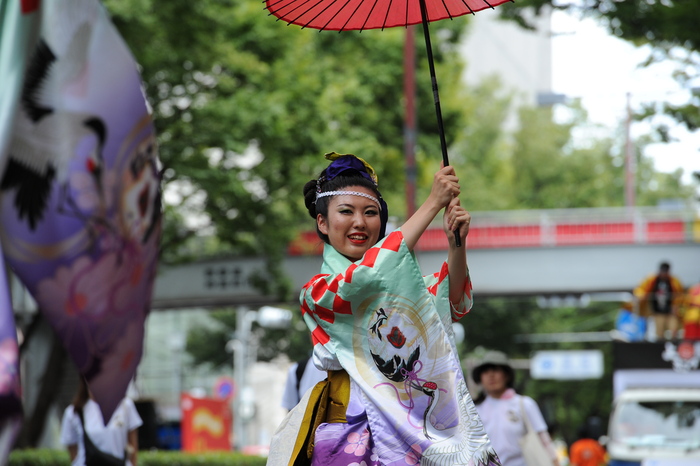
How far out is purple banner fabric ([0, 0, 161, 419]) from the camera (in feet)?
13.4

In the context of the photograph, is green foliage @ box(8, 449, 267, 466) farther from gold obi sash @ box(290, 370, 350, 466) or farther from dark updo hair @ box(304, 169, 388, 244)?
gold obi sash @ box(290, 370, 350, 466)

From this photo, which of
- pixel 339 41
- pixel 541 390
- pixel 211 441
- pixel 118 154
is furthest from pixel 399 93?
pixel 541 390

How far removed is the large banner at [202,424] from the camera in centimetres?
1884

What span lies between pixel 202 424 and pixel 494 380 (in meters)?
12.4

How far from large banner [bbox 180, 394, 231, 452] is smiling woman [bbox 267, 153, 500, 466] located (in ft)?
51.0

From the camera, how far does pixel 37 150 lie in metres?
4.17

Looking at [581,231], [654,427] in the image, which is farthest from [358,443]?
[581,231]

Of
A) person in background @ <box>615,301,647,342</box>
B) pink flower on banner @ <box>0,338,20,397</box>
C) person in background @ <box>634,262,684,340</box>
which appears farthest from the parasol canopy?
person in background @ <box>615,301,647,342</box>

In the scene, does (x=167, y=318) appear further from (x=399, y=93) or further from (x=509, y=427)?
(x=509, y=427)

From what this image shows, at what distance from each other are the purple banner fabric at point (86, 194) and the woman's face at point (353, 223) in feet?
3.94

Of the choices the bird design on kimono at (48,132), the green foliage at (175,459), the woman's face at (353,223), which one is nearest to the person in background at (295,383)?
the bird design on kimono at (48,132)

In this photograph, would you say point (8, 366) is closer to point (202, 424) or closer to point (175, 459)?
point (175, 459)

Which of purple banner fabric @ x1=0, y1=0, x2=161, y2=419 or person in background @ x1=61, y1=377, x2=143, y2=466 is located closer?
purple banner fabric @ x1=0, y1=0, x2=161, y2=419

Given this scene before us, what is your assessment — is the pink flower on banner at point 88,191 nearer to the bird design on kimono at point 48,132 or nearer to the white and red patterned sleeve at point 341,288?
the bird design on kimono at point 48,132
